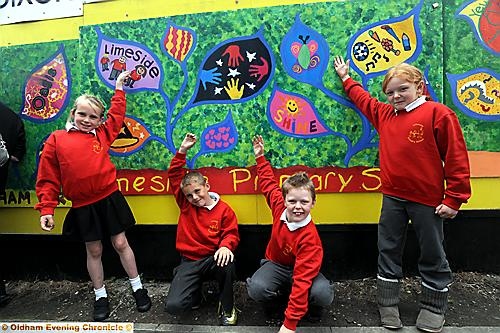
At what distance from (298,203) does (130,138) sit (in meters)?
1.64

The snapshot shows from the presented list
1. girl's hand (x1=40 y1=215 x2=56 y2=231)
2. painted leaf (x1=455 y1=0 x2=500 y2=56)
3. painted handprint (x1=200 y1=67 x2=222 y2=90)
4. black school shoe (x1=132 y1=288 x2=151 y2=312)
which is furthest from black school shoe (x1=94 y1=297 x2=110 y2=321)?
painted leaf (x1=455 y1=0 x2=500 y2=56)

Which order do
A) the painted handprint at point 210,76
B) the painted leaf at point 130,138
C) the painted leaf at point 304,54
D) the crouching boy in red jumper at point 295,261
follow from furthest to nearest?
1. the painted leaf at point 130,138
2. the painted handprint at point 210,76
3. the painted leaf at point 304,54
4. the crouching boy in red jumper at point 295,261

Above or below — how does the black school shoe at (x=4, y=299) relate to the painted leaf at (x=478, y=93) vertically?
below

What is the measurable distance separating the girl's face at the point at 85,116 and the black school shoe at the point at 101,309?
1.32 m

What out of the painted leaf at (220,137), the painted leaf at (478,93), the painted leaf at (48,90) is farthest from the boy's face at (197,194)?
the painted leaf at (478,93)

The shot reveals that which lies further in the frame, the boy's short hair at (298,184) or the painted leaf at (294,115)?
the painted leaf at (294,115)

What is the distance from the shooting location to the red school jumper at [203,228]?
118 inches

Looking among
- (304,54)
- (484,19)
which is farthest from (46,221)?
(484,19)

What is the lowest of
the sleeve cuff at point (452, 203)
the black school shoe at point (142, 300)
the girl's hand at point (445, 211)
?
the black school shoe at point (142, 300)

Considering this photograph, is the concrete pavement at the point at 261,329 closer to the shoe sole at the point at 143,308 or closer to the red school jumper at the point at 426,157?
the shoe sole at the point at 143,308

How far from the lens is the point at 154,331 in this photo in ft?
8.97

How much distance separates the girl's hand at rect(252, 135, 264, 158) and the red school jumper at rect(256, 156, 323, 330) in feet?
0.79

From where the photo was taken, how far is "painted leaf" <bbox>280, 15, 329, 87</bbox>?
10.2ft

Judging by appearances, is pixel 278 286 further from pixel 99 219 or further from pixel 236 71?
pixel 236 71
